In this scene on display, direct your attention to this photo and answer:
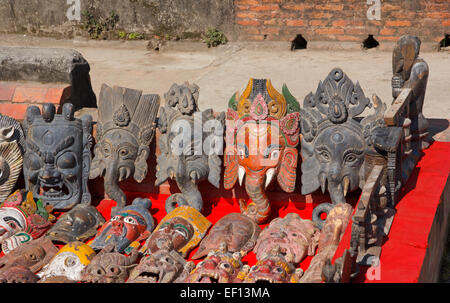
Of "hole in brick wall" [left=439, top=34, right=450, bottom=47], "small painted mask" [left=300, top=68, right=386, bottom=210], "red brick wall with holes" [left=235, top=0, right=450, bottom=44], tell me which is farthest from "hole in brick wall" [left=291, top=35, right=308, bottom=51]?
"small painted mask" [left=300, top=68, right=386, bottom=210]

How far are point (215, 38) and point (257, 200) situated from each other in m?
6.05

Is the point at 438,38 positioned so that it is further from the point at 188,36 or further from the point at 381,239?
the point at 381,239

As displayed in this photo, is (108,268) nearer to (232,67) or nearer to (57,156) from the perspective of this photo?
(57,156)

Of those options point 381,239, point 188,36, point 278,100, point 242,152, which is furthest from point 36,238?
point 188,36

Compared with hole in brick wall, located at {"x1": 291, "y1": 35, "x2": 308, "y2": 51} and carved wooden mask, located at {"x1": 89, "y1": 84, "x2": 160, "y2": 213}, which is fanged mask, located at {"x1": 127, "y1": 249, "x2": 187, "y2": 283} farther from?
hole in brick wall, located at {"x1": 291, "y1": 35, "x2": 308, "y2": 51}

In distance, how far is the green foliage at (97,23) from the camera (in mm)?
11883

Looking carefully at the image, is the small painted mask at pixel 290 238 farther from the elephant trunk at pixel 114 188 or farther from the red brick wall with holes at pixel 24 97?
the red brick wall with holes at pixel 24 97

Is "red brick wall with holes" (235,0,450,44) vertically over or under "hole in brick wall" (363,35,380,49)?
over

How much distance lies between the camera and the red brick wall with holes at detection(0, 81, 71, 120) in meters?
6.76

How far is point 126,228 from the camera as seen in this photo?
563cm

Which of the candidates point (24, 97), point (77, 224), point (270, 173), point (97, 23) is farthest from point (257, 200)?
point (97, 23)

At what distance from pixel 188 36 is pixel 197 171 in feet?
20.1

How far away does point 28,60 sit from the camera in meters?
7.37

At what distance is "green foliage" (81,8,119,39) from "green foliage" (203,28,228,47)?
169cm
